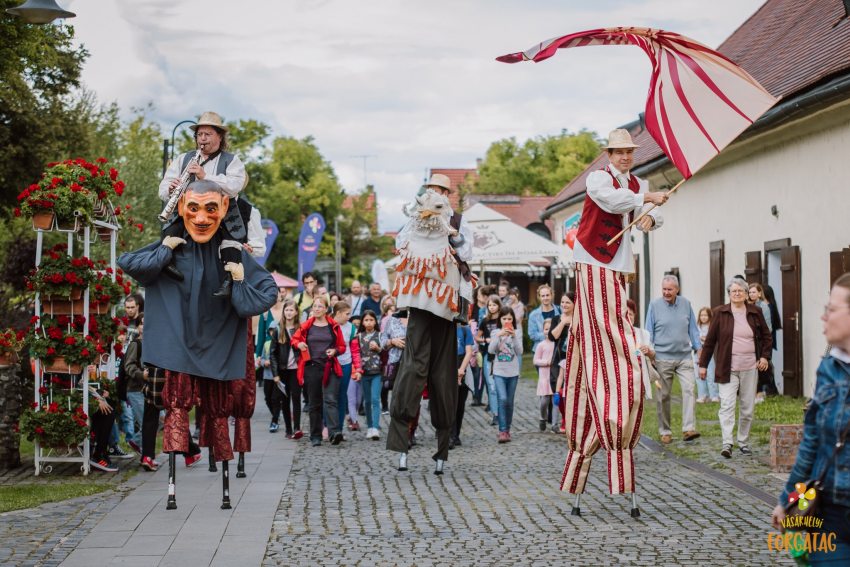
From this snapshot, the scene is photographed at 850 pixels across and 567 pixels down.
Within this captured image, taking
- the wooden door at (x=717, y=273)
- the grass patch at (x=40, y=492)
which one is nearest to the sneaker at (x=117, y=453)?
the grass patch at (x=40, y=492)

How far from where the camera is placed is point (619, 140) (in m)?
8.95

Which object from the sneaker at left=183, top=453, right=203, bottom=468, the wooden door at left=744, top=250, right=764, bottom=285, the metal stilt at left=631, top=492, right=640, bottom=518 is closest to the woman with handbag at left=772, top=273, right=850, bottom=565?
the metal stilt at left=631, top=492, right=640, bottom=518

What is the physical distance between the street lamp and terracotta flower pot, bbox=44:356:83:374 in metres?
3.06

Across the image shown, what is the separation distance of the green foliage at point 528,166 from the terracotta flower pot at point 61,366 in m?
66.7

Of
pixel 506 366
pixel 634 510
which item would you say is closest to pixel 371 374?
pixel 506 366

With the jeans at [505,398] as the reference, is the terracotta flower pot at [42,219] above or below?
above

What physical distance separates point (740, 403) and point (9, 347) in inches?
288

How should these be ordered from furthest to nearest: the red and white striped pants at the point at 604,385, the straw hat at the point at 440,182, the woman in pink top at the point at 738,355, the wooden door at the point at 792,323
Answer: the wooden door at the point at 792,323 → the woman in pink top at the point at 738,355 → the straw hat at the point at 440,182 → the red and white striped pants at the point at 604,385

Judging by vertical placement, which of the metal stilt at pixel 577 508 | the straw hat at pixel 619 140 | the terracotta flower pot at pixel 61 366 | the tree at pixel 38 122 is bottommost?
the metal stilt at pixel 577 508

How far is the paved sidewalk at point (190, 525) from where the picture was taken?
7.09m

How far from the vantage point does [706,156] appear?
866cm

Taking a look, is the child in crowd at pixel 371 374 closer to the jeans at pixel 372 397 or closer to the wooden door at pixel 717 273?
the jeans at pixel 372 397

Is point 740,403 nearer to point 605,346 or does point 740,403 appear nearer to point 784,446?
point 784,446

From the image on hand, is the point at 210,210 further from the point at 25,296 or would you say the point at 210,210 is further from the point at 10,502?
the point at 25,296
